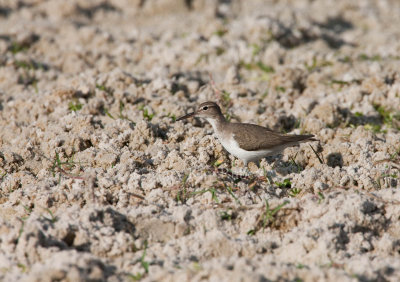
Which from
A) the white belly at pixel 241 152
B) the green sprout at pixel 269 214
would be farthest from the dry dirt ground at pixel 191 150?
the white belly at pixel 241 152

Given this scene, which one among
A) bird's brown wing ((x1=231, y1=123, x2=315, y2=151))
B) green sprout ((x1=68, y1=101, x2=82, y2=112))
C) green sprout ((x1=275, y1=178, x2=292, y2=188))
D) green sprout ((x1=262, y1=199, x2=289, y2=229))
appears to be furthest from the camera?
green sprout ((x1=68, y1=101, x2=82, y2=112))

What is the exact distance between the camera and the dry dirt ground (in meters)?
3.90

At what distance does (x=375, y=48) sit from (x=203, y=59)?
10.5ft

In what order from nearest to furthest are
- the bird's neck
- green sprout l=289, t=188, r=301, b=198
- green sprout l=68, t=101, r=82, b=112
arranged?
green sprout l=289, t=188, r=301, b=198, the bird's neck, green sprout l=68, t=101, r=82, b=112

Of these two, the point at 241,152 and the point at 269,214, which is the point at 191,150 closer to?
the point at 241,152

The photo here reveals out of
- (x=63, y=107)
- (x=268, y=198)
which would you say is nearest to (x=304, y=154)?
(x=268, y=198)

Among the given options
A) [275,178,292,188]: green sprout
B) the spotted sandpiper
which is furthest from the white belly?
[275,178,292,188]: green sprout

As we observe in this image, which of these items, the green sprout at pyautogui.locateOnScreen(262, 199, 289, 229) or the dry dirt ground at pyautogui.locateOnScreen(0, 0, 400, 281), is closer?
the dry dirt ground at pyautogui.locateOnScreen(0, 0, 400, 281)

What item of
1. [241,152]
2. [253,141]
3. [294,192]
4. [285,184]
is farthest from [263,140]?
[294,192]

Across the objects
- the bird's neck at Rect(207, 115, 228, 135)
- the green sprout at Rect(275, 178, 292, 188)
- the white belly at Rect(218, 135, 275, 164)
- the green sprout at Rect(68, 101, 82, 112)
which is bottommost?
the green sprout at Rect(275, 178, 292, 188)

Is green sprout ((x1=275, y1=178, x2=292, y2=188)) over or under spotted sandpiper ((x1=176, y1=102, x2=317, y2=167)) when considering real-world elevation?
under

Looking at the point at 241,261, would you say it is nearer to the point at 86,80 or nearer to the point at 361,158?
the point at 361,158

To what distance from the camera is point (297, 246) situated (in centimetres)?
397

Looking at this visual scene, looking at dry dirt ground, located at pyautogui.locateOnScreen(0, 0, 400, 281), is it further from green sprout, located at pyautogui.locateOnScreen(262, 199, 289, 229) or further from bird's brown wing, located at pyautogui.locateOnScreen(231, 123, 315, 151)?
bird's brown wing, located at pyautogui.locateOnScreen(231, 123, 315, 151)
